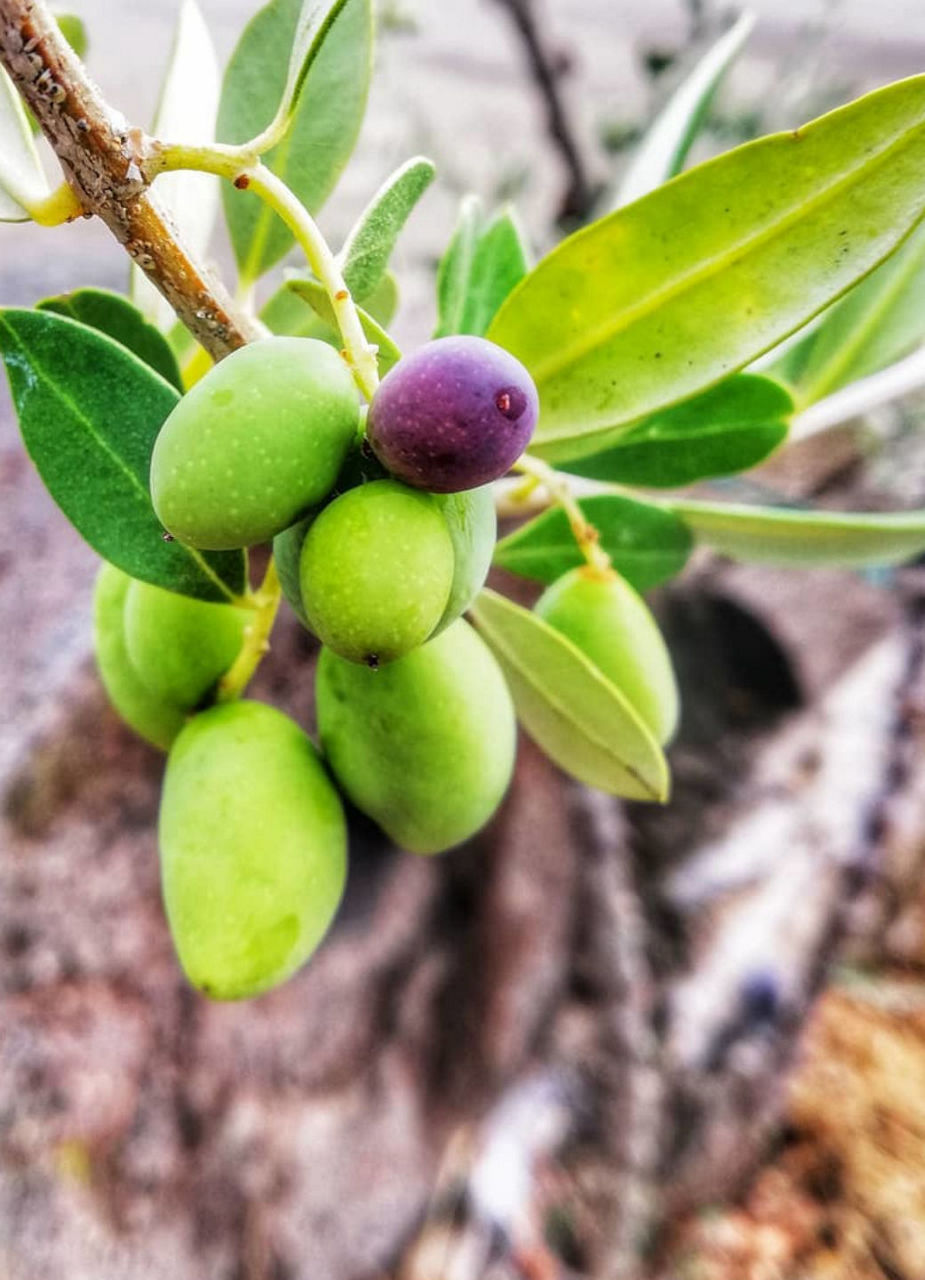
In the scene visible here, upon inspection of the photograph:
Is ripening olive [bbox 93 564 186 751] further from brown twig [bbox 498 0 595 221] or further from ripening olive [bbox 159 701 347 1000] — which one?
brown twig [bbox 498 0 595 221]

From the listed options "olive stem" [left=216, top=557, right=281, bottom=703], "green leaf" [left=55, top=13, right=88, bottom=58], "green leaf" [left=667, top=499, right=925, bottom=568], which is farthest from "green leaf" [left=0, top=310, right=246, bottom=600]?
"green leaf" [left=667, top=499, right=925, bottom=568]

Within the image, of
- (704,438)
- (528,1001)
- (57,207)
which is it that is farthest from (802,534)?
(528,1001)

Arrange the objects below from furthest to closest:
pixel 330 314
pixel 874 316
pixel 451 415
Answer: pixel 874 316
pixel 330 314
pixel 451 415

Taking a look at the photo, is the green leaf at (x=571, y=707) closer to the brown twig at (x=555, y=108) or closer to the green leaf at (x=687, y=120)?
the green leaf at (x=687, y=120)

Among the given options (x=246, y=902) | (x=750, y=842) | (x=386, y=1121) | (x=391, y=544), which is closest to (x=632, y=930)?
(x=750, y=842)

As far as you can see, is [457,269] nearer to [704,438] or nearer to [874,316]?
[704,438]

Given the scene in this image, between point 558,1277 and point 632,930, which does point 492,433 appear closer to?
point 632,930
